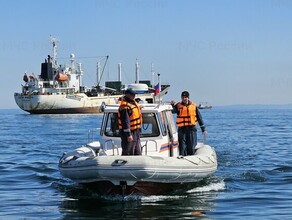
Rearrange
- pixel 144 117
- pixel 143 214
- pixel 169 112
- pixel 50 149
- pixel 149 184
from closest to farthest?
pixel 143 214
pixel 149 184
pixel 144 117
pixel 169 112
pixel 50 149

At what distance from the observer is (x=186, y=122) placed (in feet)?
51.0

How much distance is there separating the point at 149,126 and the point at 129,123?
137cm

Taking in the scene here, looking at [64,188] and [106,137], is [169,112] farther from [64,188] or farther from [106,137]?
[64,188]

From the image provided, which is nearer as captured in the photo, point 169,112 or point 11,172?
point 169,112

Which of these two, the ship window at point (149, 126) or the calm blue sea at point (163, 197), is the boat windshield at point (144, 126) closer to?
the ship window at point (149, 126)

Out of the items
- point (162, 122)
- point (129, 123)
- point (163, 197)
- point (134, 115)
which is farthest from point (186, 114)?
point (163, 197)

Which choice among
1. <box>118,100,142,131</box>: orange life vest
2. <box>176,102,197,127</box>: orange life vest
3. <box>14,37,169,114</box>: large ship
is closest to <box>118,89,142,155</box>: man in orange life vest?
<box>118,100,142,131</box>: orange life vest

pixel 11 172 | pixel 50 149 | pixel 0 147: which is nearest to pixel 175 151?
pixel 11 172

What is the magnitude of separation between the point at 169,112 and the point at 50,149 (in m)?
13.5

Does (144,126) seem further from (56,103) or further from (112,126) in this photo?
(56,103)

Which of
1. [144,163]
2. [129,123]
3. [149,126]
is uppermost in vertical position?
[129,123]

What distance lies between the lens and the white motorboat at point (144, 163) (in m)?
12.6

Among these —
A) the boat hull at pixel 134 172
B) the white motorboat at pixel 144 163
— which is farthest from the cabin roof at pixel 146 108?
the boat hull at pixel 134 172

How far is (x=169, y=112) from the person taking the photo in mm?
15781
